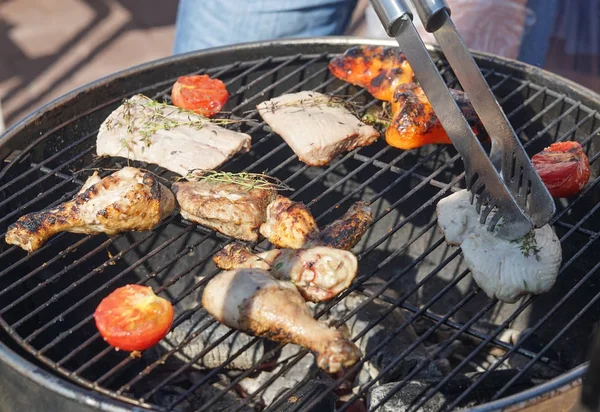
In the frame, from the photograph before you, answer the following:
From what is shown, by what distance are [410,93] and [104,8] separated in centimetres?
568

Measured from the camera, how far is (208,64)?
12.5 ft

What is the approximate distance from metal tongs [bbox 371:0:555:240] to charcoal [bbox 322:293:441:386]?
0.79 m

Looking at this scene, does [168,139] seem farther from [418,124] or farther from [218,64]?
[418,124]

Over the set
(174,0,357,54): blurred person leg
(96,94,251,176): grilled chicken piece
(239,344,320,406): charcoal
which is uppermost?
(174,0,357,54): blurred person leg

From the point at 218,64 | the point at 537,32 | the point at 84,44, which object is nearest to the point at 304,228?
the point at 218,64

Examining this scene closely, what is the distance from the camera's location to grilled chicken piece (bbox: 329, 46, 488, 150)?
3287 mm

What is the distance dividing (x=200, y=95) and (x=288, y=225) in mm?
991

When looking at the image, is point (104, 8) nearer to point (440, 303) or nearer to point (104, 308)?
point (440, 303)

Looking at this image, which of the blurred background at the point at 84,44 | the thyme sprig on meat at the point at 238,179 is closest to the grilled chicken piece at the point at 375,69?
the thyme sprig on meat at the point at 238,179

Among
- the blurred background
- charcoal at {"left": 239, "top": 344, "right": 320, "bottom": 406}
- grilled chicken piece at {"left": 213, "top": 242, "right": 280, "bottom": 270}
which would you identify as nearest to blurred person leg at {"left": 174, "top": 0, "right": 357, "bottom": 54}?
charcoal at {"left": 239, "top": 344, "right": 320, "bottom": 406}

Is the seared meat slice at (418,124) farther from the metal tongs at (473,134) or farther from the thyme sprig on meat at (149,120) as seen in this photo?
the thyme sprig on meat at (149,120)

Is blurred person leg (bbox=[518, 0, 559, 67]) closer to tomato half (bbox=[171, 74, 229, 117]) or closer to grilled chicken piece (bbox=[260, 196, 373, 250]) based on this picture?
tomato half (bbox=[171, 74, 229, 117])

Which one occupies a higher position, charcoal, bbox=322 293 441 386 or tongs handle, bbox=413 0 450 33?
tongs handle, bbox=413 0 450 33

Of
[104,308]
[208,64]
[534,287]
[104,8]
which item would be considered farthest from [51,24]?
[534,287]
